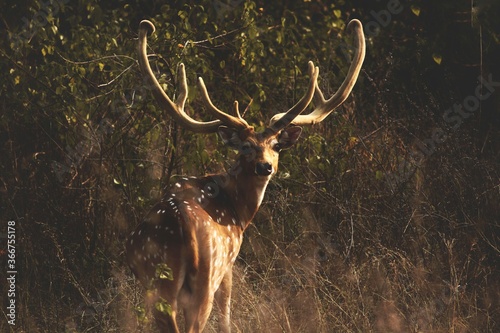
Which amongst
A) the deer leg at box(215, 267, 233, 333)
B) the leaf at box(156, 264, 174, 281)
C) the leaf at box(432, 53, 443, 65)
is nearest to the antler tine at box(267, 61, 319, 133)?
the deer leg at box(215, 267, 233, 333)

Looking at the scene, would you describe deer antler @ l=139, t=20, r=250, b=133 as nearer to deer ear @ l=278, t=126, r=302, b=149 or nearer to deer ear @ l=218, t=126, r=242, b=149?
deer ear @ l=218, t=126, r=242, b=149

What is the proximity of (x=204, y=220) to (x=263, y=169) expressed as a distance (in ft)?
1.78

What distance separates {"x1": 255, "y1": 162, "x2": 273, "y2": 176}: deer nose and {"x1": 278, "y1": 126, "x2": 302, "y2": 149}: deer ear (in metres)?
0.39

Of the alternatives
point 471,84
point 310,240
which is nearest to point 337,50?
point 471,84

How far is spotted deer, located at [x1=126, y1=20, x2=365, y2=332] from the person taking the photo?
243 inches

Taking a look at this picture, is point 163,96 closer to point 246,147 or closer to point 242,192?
point 246,147

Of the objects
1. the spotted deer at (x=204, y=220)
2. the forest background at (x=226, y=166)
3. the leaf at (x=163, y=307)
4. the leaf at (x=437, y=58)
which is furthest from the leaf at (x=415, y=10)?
the leaf at (x=163, y=307)

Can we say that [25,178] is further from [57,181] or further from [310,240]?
[310,240]

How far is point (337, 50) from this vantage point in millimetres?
10750

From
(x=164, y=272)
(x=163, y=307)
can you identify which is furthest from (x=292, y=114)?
(x=163, y=307)

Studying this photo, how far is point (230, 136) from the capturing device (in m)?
6.99

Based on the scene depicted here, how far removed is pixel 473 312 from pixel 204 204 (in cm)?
A: 199

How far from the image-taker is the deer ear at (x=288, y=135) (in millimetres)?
7078

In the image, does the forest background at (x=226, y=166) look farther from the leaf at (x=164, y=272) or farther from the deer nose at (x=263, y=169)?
the leaf at (x=164, y=272)
